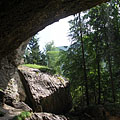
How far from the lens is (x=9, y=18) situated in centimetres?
439

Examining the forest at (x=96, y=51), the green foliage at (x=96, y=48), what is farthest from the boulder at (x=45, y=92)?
the green foliage at (x=96, y=48)

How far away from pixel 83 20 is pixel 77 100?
1108 cm

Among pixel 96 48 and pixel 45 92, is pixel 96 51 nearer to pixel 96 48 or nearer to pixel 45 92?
pixel 96 48

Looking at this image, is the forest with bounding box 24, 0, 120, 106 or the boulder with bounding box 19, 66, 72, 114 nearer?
the boulder with bounding box 19, 66, 72, 114

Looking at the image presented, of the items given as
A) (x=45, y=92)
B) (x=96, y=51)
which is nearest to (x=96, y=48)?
(x=96, y=51)

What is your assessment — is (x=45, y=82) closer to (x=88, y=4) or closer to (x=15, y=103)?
(x=15, y=103)

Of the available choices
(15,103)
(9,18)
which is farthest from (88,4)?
(15,103)

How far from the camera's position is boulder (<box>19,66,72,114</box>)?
35.0 feet

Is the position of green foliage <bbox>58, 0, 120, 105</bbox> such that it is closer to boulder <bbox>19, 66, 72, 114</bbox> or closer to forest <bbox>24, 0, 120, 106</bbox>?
forest <bbox>24, 0, 120, 106</bbox>

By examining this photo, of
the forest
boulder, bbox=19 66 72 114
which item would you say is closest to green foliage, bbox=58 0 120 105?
the forest

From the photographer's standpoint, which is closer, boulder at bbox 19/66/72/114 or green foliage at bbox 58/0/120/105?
boulder at bbox 19/66/72/114

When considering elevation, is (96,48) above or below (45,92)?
above

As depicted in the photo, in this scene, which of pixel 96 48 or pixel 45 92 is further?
pixel 96 48

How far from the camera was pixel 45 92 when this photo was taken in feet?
37.9
